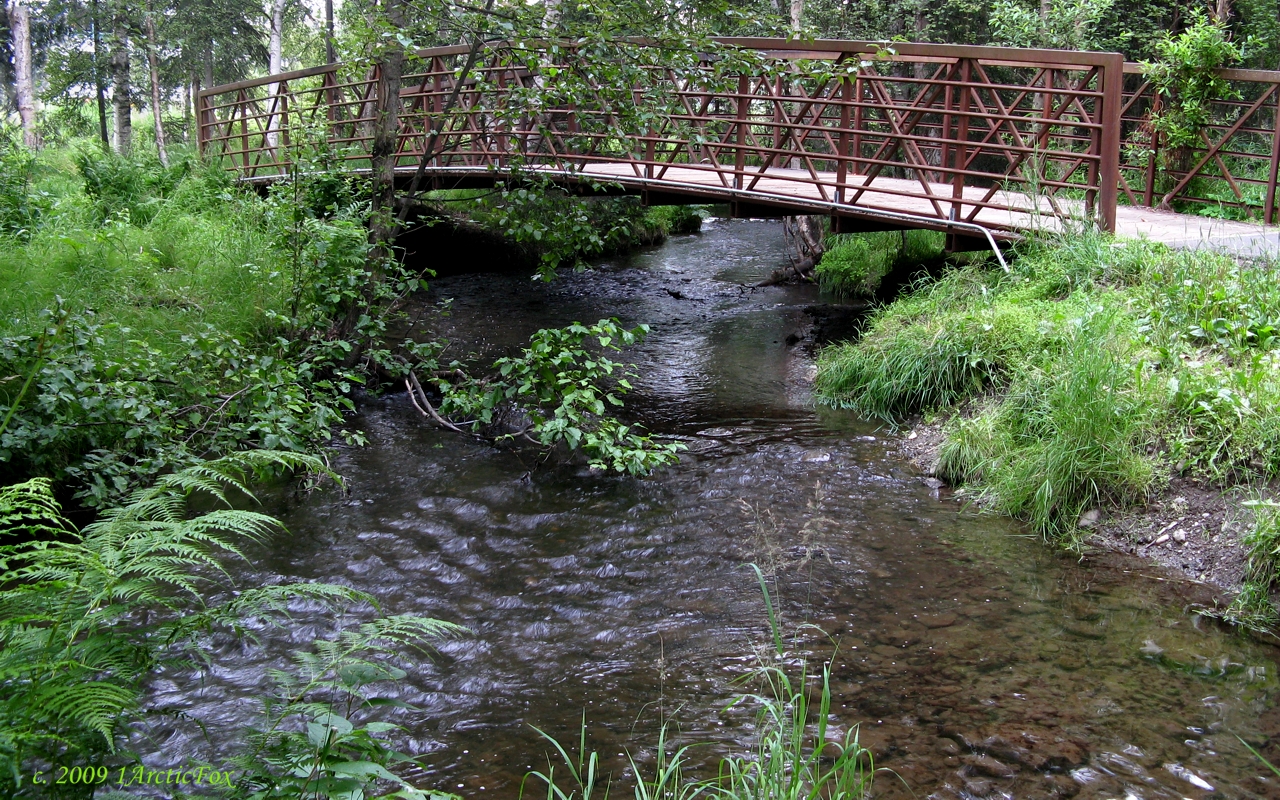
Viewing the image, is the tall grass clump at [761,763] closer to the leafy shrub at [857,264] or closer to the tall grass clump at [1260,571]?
the tall grass clump at [1260,571]

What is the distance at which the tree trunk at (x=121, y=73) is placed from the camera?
1442 centimetres

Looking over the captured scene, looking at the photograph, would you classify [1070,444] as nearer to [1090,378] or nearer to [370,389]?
[1090,378]

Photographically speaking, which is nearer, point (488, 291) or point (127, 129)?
point (488, 291)

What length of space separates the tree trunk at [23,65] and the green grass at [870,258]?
1436cm

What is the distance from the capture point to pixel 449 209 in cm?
1485

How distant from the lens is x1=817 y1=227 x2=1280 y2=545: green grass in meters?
5.08

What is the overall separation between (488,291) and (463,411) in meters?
6.31

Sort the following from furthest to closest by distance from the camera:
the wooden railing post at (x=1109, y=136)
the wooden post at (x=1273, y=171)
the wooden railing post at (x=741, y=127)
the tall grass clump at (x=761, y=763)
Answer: the wooden railing post at (x=741, y=127)
the wooden post at (x=1273, y=171)
the wooden railing post at (x=1109, y=136)
the tall grass clump at (x=761, y=763)

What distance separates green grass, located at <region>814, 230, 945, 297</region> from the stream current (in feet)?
16.4

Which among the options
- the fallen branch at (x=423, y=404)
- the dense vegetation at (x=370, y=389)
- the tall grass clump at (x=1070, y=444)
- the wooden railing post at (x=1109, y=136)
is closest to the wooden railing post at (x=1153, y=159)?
the dense vegetation at (x=370, y=389)

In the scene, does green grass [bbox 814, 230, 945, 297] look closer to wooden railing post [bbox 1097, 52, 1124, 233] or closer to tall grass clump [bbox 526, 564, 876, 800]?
wooden railing post [bbox 1097, 52, 1124, 233]

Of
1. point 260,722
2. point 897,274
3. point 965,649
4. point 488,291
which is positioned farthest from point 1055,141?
point 260,722

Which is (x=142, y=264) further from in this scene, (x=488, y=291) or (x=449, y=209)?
(x=449, y=209)

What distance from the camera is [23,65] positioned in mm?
16688
